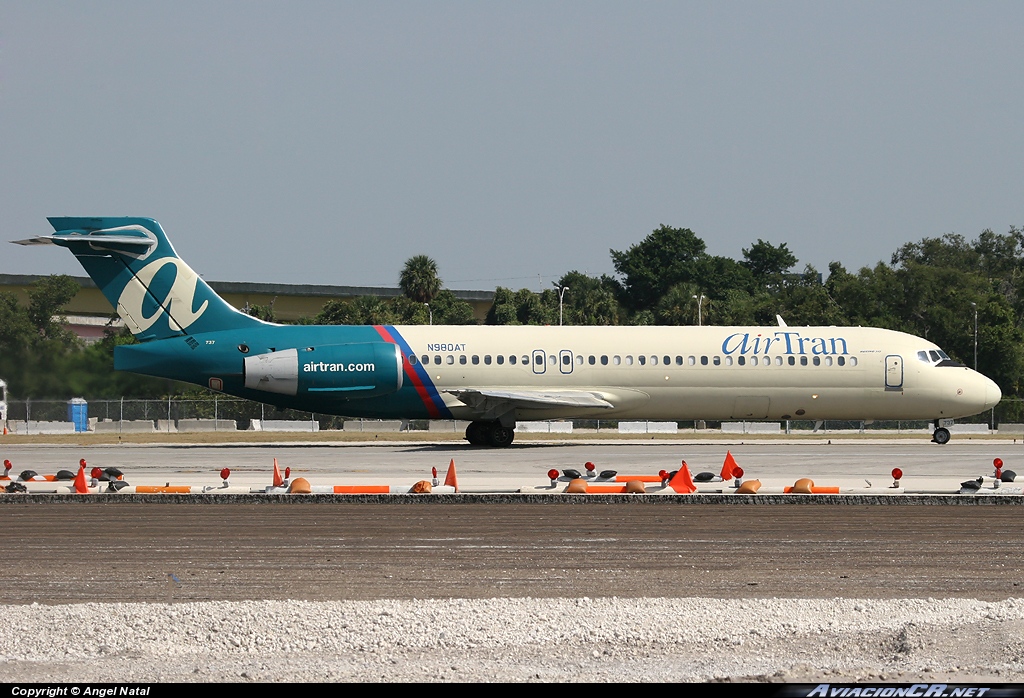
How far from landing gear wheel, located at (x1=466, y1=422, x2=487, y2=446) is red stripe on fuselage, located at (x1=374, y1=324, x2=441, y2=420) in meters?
1.18

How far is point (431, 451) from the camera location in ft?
111

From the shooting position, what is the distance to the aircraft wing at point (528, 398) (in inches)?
1405

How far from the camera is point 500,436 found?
3672 cm

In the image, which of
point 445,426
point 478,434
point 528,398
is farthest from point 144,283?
point 445,426

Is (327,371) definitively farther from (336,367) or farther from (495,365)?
(495,365)

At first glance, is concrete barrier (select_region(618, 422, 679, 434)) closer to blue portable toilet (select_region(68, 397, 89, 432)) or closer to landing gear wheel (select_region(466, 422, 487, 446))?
landing gear wheel (select_region(466, 422, 487, 446))

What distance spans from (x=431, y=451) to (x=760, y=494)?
15.4 m

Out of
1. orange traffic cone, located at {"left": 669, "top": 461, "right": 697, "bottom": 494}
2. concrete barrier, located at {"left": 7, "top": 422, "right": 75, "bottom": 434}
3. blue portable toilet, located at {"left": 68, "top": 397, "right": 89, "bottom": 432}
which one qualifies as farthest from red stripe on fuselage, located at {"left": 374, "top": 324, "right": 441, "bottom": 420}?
concrete barrier, located at {"left": 7, "top": 422, "right": 75, "bottom": 434}

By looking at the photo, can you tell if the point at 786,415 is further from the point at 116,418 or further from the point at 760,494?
the point at 116,418

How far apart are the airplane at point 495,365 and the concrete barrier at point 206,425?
2006 centimetres

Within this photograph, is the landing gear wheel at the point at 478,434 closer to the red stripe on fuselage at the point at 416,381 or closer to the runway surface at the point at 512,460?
the runway surface at the point at 512,460

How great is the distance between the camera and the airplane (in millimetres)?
35969

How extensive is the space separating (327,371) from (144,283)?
20.1ft

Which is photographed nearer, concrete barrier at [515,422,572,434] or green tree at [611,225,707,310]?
concrete barrier at [515,422,572,434]
